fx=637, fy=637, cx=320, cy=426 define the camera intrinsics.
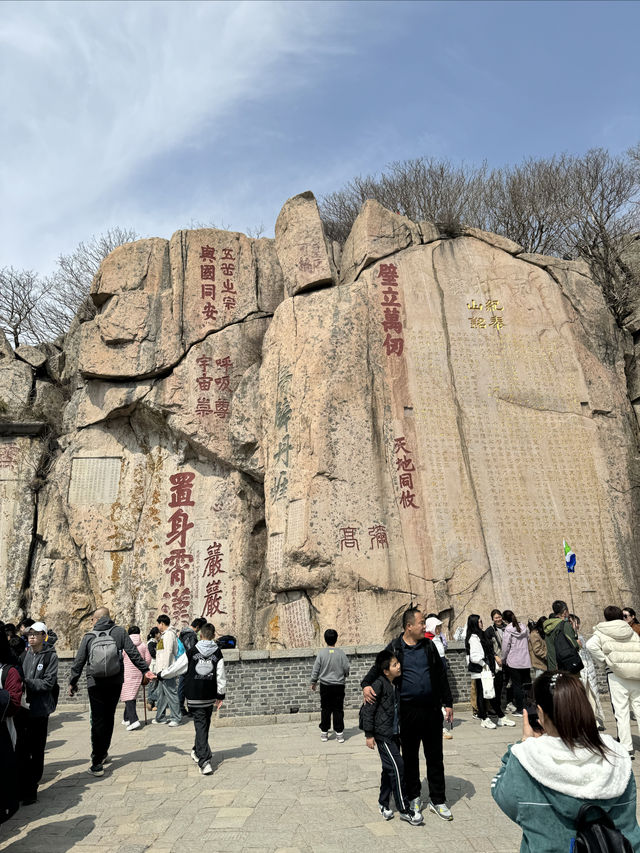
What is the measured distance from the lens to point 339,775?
5.02 m

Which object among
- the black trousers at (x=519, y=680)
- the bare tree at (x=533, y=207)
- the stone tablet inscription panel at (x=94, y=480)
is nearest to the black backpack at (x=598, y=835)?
the black trousers at (x=519, y=680)

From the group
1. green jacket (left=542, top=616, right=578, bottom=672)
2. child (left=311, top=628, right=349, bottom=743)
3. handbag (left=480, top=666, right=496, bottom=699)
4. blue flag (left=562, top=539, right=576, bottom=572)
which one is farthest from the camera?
blue flag (left=562, top=539, right=576, bottom=572)

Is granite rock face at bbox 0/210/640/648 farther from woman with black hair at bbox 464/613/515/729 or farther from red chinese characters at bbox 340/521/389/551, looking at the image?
woman with black hair at bbox 464/613/515/729

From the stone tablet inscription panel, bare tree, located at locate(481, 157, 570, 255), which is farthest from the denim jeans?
bare tree, located at locate(481, 157, 570, 255)

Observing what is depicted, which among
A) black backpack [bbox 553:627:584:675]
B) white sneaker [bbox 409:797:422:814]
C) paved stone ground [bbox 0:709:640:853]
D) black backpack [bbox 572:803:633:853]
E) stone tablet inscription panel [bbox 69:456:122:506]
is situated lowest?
paved stone ground [bbox 0:709:640:853]

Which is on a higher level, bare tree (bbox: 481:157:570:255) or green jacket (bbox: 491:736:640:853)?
bare tree (bbox: 481:157:570:255)

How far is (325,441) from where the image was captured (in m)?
10.3

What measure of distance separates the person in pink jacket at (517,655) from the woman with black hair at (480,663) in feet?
0.59

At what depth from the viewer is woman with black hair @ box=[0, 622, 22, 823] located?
347 cm

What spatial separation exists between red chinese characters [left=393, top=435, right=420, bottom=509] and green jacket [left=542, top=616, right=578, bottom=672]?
4.09 meters

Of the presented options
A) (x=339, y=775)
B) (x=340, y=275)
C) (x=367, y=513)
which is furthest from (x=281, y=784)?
(x=340, y=275)

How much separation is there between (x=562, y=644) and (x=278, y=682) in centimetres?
353

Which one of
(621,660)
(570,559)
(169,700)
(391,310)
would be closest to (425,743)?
(621,660)

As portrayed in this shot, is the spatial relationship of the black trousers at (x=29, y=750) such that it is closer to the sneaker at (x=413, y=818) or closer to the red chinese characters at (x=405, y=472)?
the sneaker at (x=413, y=818)
